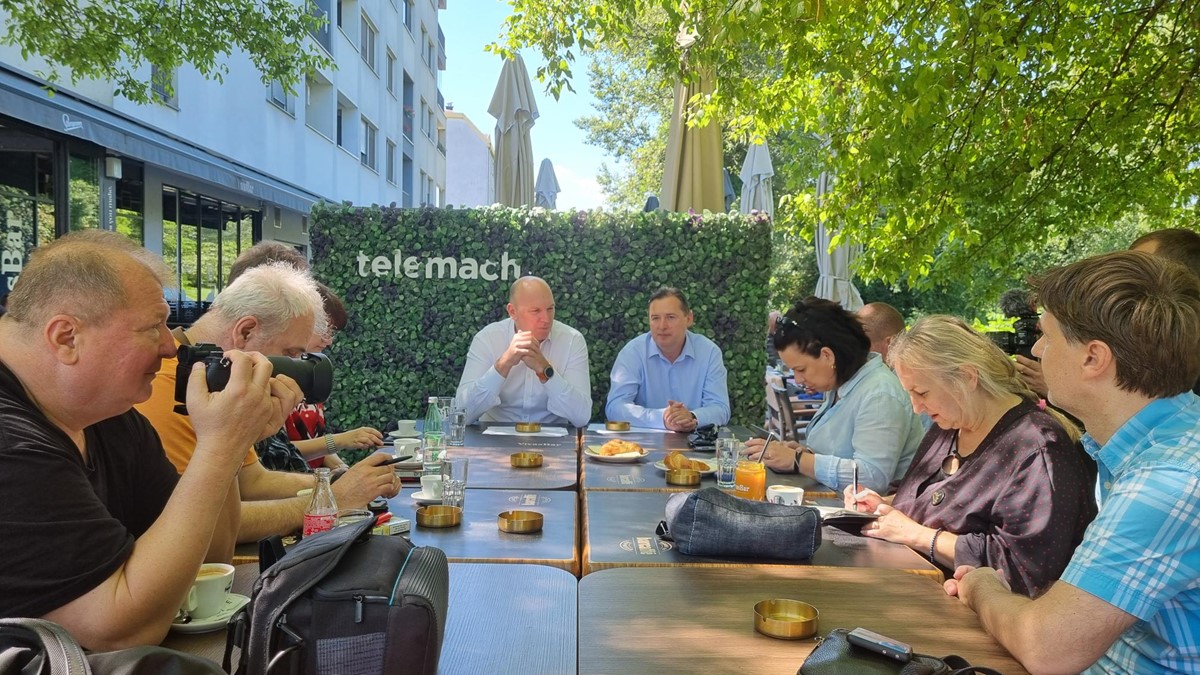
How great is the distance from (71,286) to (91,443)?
0.40m

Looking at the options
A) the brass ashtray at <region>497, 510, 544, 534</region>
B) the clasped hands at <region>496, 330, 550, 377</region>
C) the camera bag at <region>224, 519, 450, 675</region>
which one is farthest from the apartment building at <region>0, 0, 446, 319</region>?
the clasped hands at <region>496, 330, 550, 377</region>

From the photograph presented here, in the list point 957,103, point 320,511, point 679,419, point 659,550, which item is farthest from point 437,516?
point 957,103

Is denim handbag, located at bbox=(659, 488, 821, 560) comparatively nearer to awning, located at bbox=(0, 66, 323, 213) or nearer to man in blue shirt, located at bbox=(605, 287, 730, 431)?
man in blue shirt, located at bbox=(605, 287, 730, 431)

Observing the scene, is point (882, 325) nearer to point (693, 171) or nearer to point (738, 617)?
point (693, 171)

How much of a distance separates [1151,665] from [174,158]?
36.5 feet

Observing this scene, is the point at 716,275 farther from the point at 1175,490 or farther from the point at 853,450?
the point at 1175,490

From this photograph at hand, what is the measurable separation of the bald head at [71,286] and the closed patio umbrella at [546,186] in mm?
10472

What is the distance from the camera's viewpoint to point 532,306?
5422 mm

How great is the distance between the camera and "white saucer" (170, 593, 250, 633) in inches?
67.9

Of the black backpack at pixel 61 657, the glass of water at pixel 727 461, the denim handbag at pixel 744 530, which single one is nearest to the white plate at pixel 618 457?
the glass of water at pixel 727 461

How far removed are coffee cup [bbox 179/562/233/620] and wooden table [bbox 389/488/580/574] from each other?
0.58m

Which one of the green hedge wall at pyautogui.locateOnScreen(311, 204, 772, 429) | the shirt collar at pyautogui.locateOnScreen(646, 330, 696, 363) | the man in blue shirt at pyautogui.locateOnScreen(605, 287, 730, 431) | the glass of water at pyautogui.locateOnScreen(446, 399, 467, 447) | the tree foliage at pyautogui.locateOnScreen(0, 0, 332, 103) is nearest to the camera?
the glass of water at pyautogui.locateOnScreen(446, 399, 467, 447)

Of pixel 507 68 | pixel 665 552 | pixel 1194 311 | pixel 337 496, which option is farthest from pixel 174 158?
pixel 1194 311

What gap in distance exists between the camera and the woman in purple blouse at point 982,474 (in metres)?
2.38
